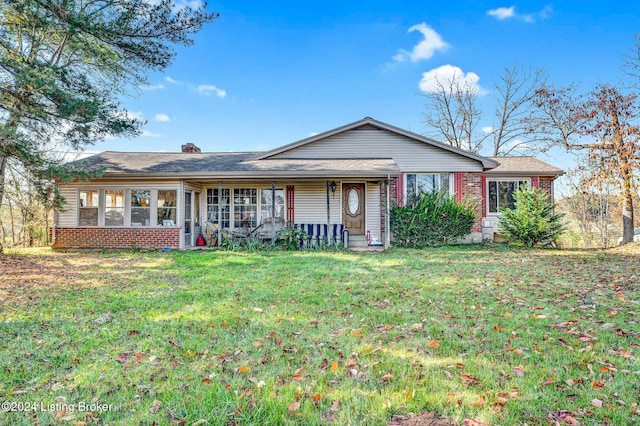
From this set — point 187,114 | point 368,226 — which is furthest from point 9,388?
point 187,114

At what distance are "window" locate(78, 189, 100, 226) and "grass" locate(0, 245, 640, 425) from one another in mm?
6253

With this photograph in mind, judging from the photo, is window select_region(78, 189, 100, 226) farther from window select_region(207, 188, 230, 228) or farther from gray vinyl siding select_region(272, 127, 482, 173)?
gray vinyl siding select_region(272, 127, 482, 173)

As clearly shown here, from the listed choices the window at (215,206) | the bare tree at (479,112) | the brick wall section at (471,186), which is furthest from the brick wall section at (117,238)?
the bare tree at (479,112)

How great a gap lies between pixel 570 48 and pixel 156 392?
2109 cm

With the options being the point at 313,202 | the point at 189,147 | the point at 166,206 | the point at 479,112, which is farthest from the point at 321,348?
the point at 479,112

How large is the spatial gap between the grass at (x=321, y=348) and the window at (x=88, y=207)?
625cm

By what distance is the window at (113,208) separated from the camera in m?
12.1

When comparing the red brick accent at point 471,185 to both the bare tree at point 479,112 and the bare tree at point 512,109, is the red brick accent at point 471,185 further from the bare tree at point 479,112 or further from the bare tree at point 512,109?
the bare tree at point 512,109

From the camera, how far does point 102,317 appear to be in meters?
4.29

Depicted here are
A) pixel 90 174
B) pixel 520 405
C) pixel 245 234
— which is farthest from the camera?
pixel 245 234

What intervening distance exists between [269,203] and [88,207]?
21.8 ft

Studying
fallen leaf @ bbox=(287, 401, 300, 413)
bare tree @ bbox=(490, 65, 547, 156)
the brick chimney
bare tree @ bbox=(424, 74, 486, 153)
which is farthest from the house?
bare tree @ bbox=(424, 74, 486, 153)

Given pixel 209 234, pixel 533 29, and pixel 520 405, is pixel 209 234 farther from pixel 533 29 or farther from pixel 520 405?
pixel 533 29

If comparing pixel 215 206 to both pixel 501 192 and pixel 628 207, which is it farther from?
pixel 628 207
